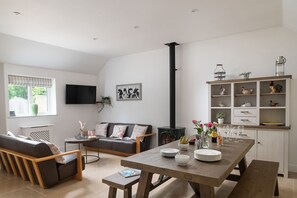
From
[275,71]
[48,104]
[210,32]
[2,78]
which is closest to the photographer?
[275,71]

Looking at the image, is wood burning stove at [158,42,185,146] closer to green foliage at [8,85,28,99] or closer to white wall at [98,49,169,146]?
white wall at [98,49,169,146]

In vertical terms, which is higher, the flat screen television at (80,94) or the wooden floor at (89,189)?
the flat screen television at (80,94)

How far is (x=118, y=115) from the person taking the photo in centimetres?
610

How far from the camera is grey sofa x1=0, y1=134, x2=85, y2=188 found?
117 inches

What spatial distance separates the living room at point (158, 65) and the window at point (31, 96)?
0.15 metres

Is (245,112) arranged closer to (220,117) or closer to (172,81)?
(220,117)

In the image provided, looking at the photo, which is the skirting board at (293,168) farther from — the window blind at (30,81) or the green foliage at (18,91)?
the green foliage at (18,91)

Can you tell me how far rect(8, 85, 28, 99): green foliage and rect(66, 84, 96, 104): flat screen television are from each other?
1022 mm

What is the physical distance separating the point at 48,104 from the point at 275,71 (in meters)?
5.58

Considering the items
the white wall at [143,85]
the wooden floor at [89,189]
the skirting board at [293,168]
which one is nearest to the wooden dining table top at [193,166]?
the wooden floor at [89,189]

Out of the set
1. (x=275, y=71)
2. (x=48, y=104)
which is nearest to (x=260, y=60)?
(x=275, y=71)

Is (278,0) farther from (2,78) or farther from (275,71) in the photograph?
(2,78)

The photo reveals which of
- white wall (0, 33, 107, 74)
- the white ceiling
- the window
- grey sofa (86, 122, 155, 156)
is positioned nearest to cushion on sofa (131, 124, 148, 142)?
grey sofa (86, 122, 155, 156)

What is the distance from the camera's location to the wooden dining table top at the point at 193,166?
1.63m
